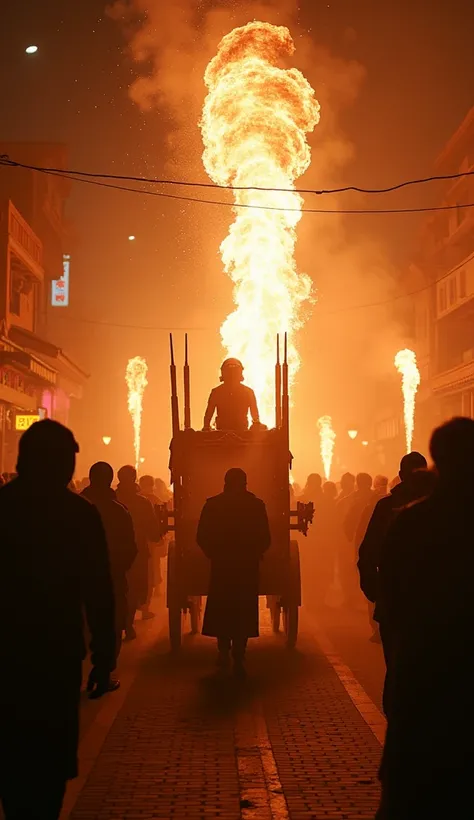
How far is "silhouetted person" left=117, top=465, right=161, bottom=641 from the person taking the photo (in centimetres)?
1307

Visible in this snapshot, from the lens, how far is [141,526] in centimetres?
1340

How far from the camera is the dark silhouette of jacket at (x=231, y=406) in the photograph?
44.1 feet

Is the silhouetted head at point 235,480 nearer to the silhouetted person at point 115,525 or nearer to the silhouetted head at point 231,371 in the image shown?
the silhouetted person at point 115,525

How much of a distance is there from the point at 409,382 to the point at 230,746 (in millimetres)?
57311

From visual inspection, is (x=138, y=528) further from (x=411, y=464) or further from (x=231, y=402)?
(x=411, y=464)

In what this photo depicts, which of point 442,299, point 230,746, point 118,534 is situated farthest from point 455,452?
point 442,299

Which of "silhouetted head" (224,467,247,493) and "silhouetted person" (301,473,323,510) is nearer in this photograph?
"silhouetted head" (224,467,247,493)

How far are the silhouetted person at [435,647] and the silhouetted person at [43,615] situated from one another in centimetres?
121

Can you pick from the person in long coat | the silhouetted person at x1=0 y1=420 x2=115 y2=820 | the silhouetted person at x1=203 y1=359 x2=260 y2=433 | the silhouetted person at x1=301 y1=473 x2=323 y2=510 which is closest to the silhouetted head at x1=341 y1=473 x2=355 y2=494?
the silhouetted person at x1=301 y1=473 x2=323 y2=510

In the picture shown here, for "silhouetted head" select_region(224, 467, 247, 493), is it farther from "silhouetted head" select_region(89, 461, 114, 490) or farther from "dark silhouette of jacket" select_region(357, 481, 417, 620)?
"dark silhouette of jacket" select_region(357, 481, 417, 620)

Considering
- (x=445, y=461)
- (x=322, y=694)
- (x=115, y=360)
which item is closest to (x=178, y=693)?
(x=322, y=694)

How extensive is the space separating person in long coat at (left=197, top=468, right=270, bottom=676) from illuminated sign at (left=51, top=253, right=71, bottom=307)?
183ft

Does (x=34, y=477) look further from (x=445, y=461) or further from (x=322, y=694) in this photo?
(x=322, y=694)

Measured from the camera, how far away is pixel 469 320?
196ft
